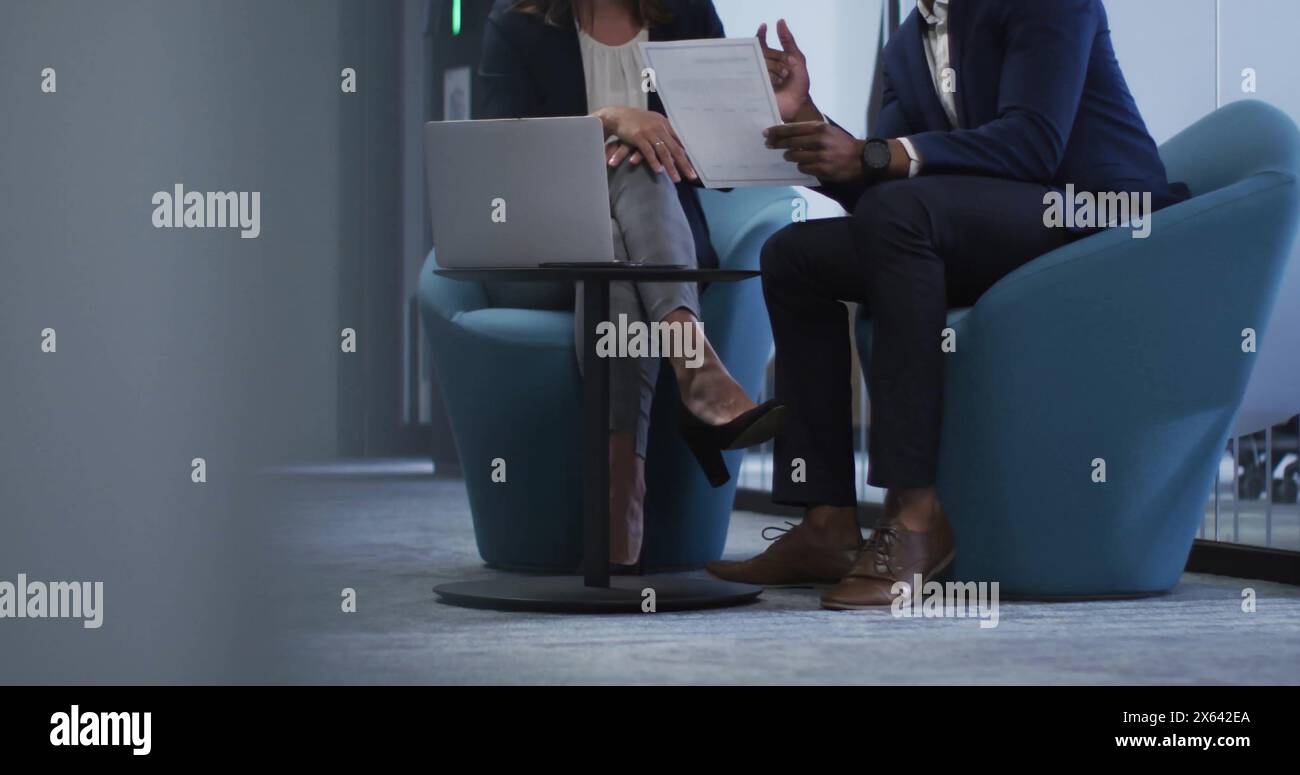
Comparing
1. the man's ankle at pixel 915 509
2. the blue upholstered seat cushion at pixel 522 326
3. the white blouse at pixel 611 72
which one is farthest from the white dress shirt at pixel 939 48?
the blue upholstered seat cushion at pixel 522 326

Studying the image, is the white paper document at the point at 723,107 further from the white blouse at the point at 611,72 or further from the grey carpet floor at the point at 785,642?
the grey carpet floor at the point at 785,642

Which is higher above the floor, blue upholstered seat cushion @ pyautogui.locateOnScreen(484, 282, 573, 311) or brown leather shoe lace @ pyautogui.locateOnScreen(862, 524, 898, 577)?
blue upholstered seat cushion @ pyautogui.locateOnScreen(484, 282, 573, 311)

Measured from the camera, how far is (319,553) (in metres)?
3.32

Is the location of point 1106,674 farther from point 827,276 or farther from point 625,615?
point 827,276

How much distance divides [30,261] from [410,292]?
17.0 ft

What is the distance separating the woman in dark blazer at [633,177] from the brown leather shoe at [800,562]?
6.3 inches

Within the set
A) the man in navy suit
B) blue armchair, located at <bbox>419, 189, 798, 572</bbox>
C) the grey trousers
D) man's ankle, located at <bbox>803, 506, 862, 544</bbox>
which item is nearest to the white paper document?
the man in navy suit

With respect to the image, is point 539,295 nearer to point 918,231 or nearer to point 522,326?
point 522,326

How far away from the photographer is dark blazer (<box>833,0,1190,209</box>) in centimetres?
253

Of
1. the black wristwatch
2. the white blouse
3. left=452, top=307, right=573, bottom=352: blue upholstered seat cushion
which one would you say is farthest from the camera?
the white blouse

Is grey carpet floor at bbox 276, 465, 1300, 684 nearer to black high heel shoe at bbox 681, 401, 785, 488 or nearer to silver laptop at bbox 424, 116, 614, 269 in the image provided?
black high heel shoe at bbox 681, 401, 785, 488

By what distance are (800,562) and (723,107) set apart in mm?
785

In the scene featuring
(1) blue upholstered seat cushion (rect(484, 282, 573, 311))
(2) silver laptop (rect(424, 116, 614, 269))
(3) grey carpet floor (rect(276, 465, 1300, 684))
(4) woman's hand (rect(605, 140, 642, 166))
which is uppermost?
(4) woman's hand (rect(605, 140, 642, 166))

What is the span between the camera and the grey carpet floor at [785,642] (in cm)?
183
